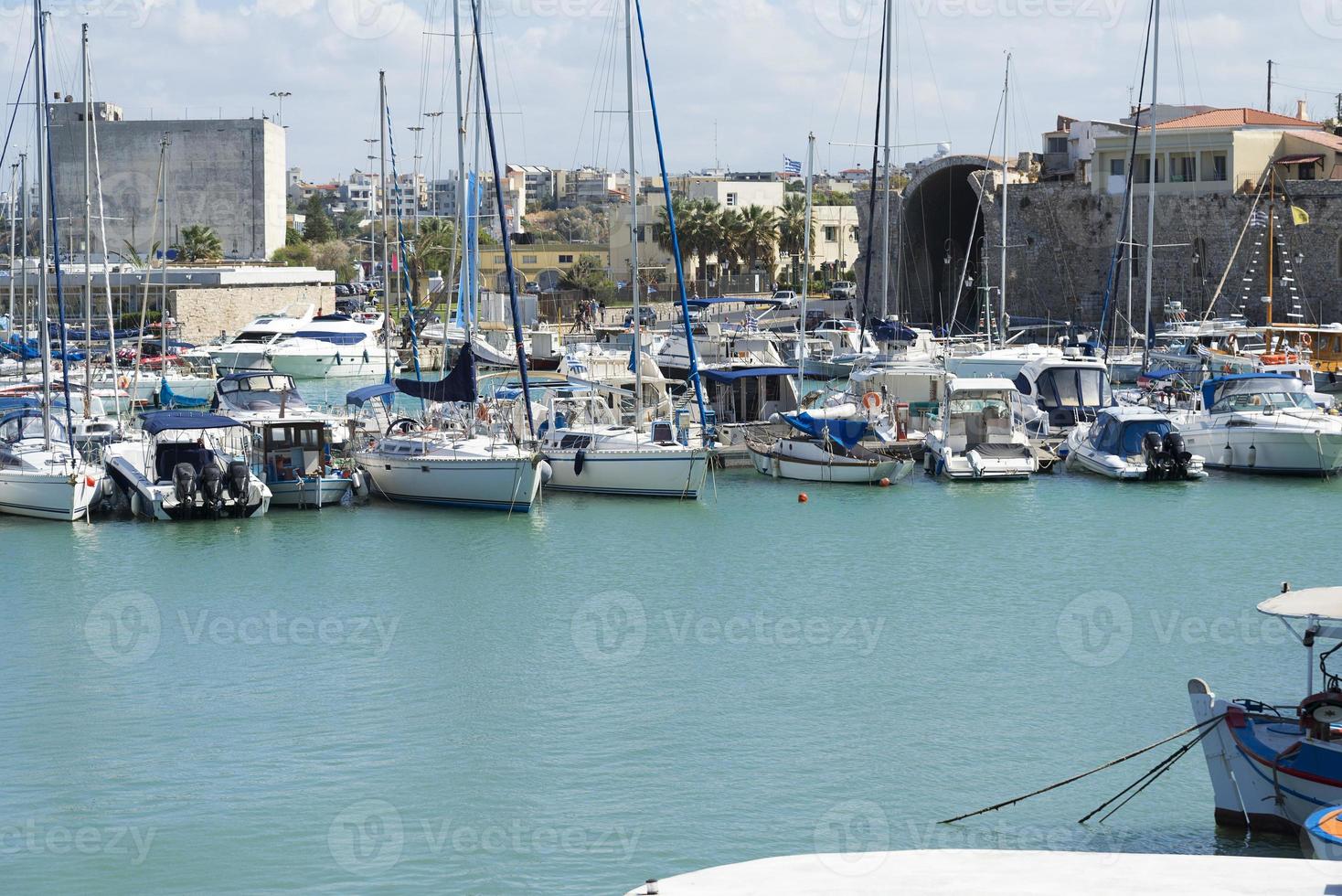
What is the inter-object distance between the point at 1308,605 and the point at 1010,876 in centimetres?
449

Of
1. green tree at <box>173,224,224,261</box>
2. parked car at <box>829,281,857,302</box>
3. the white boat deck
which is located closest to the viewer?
the white boat deck

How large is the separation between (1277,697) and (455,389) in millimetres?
16257

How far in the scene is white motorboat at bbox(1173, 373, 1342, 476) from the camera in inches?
1218

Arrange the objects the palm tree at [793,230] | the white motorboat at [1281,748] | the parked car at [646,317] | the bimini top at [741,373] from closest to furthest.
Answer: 1. the white motorboat at [1281,748]
2. the bimini top at [741,373]
3. the parked car at [646,317]
4. the palm tree at [793,230]

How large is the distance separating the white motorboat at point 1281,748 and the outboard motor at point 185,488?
18912mm

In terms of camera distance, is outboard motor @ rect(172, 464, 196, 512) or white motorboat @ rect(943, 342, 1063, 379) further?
white motorboat @ rect(943, 342, 1063, 379)

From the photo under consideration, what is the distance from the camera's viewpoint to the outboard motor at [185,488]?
1069 inches

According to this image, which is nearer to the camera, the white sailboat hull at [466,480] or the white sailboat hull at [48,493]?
the white sailboat hull at [48,493]

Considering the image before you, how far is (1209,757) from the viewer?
1236cm

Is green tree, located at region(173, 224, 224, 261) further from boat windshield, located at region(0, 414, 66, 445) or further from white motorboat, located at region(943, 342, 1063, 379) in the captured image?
boat windshield, located at region(0, 414, 66, 445)

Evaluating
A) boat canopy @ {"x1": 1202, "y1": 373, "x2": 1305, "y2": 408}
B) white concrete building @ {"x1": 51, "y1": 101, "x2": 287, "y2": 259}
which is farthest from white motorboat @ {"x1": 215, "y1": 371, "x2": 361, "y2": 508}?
white concrete building @ {"x1": 51, "y1": 101, "x2": 287, "y2": 259}

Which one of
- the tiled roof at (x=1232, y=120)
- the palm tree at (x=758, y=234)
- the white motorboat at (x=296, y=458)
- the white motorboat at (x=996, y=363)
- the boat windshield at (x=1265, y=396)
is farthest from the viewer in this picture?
the palm tree at (x=758, y=234)

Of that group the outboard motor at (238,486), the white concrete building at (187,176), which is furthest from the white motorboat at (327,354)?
the white concrete building at (187,176)

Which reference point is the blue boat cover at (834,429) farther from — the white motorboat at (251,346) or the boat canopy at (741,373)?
the white motorboat at (251,346)
